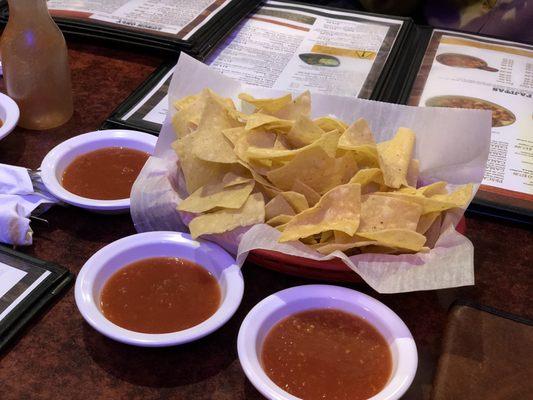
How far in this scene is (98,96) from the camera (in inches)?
66.8

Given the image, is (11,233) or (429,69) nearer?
(11,233)

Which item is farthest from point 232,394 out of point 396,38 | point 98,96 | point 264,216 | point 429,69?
point 396,38

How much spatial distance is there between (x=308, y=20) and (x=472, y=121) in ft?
Answer: 3.44

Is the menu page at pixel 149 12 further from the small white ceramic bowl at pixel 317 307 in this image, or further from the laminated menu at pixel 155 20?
the small white ceramic bowl at pixel 317 307

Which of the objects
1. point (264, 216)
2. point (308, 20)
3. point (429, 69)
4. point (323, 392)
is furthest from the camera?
point (308, 20)

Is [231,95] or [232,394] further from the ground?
[231,95]

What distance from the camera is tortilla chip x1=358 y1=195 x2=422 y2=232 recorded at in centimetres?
108

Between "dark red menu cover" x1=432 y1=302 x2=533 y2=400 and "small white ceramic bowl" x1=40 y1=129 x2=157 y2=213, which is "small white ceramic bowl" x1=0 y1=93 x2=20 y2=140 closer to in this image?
"small white ceramic bowl" x1=40 y1=129 x2=157 y2=213

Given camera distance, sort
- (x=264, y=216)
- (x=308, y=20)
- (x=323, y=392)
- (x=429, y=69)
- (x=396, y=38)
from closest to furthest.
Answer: (x=323, y=392), (x=264, y=216), (x=429, y=69), (x=396, y=38), (x=308, y=20)

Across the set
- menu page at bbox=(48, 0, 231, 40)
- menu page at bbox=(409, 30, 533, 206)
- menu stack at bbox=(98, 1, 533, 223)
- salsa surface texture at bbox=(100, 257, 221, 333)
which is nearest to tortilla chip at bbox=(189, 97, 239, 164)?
salsa surface texture at bbox=(100, 257, 221, 333)

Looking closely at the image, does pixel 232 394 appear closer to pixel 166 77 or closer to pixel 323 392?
pixel 323 392

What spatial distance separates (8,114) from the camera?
1.42 meters

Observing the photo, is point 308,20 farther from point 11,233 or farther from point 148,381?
point 148,381

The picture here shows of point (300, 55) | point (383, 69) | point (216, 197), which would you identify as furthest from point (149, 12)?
point (216, 197)
